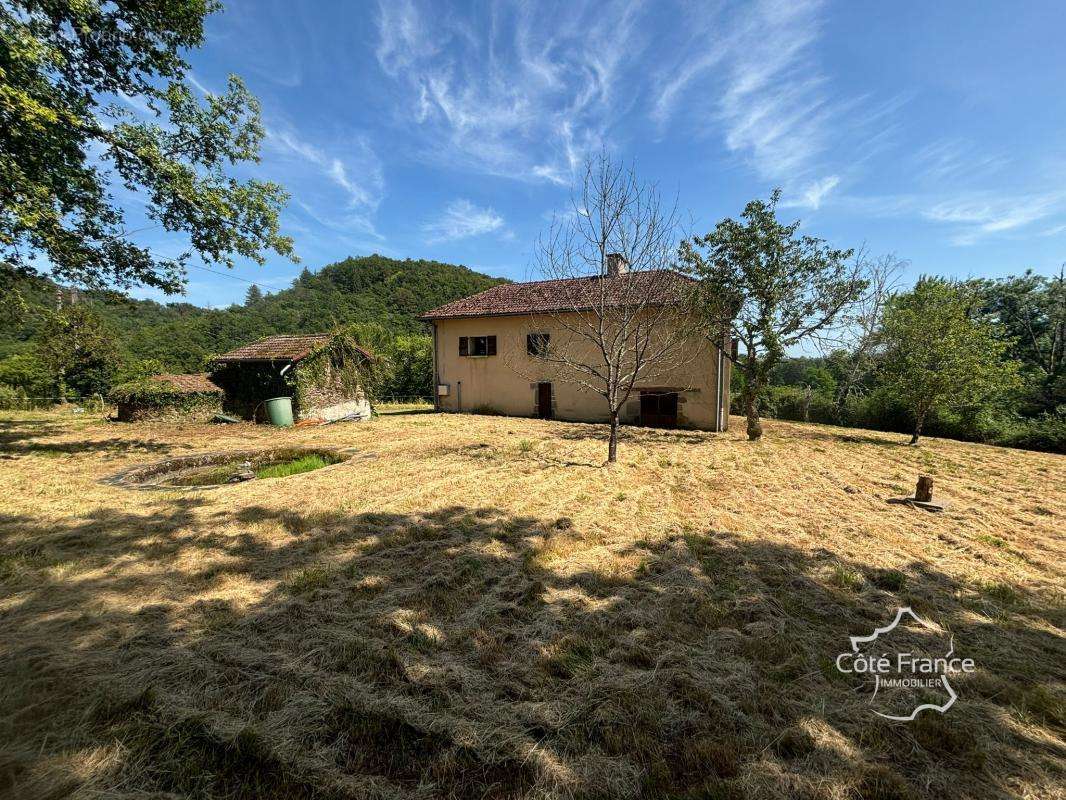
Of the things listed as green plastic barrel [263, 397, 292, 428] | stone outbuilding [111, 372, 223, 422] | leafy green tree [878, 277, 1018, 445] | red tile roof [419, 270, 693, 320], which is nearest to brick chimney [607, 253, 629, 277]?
red tile roof [419, 270, 693, 320]

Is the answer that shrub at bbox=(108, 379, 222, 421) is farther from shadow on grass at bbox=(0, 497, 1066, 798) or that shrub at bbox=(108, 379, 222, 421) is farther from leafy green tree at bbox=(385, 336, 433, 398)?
shadow on grass at bbox=(0, 497, 1066, 798)

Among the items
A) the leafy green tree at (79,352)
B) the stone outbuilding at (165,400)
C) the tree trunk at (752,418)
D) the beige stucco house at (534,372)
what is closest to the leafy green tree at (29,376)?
the leafy green tree at (79,352)

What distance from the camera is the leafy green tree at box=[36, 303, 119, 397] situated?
71.5 feet

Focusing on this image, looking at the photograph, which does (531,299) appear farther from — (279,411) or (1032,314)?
(1032,314)

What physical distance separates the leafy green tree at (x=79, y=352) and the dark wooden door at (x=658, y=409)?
29.7 m

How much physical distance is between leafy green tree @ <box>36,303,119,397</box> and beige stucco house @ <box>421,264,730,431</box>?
20582mm

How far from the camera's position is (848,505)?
6.22 meters

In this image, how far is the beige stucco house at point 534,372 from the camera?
571 inches

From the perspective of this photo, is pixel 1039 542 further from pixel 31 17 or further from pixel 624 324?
pixel 31 17

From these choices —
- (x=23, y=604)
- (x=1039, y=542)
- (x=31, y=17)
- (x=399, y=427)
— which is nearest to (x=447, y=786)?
Answer: (x=23, y=604)

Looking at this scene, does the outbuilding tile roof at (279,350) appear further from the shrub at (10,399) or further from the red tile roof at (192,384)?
the shrub at (10,399)

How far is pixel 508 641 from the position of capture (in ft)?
9.98

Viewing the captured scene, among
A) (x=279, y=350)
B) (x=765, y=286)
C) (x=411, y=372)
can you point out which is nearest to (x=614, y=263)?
(x=765, y=286)

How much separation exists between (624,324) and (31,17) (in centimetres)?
1330
